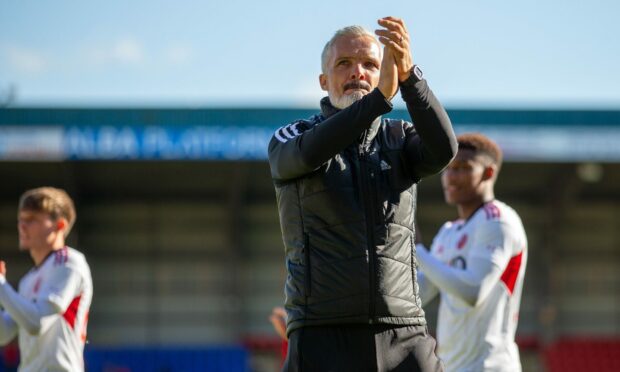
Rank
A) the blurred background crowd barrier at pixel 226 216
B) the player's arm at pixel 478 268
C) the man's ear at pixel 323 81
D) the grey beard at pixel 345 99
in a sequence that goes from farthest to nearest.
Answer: the blurred background crowd barrier at pixel 226 216, the player's arm at pixel 478 268, the man's ear at pixel 323 81, the grey beard at pixel 345 99

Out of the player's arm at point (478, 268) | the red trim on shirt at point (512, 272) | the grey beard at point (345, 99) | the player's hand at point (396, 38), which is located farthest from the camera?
the red trim on shirt at point (512, 272)

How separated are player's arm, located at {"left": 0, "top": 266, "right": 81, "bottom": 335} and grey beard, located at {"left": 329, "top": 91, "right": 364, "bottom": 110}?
303 cm

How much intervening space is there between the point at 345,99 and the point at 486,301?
256 centimetres

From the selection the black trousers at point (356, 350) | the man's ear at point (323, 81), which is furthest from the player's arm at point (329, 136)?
the black trousers at point (356, 350)

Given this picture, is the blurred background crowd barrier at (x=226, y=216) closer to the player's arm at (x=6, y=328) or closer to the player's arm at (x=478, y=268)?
the player's arm at (x=6, y=328)

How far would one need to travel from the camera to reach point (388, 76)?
3.49 metres

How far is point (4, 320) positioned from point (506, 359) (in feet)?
9.90

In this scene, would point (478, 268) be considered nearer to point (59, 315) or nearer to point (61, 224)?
point (59, 315)

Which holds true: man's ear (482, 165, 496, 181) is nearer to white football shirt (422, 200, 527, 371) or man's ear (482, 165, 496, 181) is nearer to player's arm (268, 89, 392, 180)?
white football shirt (422, 200, 527, 371)

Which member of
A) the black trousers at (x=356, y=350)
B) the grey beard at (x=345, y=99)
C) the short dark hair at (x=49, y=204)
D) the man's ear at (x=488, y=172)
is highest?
the grey beard at (x=345, y=99)

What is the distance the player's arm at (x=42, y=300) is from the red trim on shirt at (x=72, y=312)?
67mm

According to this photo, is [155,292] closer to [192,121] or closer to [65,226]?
[192,121]

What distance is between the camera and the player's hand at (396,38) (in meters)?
3.45

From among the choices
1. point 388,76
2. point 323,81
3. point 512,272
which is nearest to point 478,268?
point 512,272
